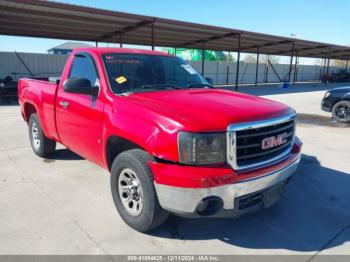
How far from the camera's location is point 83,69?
4.07 meters

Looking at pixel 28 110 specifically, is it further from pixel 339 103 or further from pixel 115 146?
pixel 339 103

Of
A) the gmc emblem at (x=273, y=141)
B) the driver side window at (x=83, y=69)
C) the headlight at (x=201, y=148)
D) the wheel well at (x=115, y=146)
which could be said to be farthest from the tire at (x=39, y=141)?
the gmc emblem at (x=273, y=141)

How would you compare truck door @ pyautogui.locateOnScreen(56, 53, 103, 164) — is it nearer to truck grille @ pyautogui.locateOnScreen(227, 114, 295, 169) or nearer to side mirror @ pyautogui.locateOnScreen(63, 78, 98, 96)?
side mirror @ pyautogui.locateOnScreen(63, 78, 98, 96)

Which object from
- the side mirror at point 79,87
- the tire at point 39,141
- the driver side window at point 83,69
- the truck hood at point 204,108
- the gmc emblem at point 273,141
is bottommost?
the tire at point 39,141

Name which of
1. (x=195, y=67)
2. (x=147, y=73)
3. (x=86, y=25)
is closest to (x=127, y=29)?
(x=86, y=25)

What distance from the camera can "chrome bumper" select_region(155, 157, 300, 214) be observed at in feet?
8.20

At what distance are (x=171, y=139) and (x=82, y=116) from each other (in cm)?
169

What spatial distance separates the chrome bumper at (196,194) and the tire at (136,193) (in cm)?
14

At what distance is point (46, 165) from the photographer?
5.11 metres

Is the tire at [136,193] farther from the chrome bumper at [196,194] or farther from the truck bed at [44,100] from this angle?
the truck bed at [44,100]

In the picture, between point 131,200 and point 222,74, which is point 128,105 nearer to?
point 131,200

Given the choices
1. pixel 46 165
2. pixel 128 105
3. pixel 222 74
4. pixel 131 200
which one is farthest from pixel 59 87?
pixel 222 74

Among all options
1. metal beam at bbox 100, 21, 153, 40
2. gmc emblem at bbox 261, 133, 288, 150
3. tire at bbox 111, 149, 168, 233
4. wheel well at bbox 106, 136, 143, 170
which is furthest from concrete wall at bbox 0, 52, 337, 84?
gmc emblem at bbox 261, 133, 288, 150

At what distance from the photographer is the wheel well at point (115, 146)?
3.25 meters
